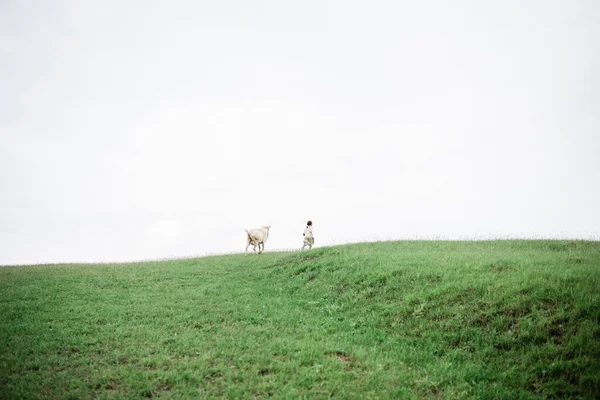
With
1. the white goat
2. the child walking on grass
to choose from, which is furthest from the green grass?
the white goat

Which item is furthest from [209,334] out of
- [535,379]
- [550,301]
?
[550,301]

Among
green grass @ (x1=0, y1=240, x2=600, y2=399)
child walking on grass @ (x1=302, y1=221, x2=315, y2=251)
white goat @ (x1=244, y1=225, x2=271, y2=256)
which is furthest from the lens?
white goat @ (x1=244, y1=225, x2=271, y2=256)

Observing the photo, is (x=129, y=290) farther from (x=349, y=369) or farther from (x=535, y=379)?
(x=535, y=379)

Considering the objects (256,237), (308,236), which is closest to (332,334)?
(308,236)

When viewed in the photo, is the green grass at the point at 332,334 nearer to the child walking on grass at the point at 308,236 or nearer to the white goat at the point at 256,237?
the child walking on grass at the point at 308,236

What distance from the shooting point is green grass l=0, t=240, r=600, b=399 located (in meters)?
8.94

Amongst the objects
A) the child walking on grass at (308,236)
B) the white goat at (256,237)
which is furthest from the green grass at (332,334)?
the white goat at (256,237)

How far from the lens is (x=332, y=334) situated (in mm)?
12500

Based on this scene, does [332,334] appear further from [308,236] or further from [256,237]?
[256,237]

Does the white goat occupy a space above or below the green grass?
above

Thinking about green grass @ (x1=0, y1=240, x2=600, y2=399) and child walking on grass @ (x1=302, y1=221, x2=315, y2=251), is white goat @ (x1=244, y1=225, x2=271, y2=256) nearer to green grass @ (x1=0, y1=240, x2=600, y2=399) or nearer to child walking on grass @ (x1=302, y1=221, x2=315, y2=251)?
child walking on grass @ (x1=302, y1=221, x2=315, y2=251)

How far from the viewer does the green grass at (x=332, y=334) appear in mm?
8938

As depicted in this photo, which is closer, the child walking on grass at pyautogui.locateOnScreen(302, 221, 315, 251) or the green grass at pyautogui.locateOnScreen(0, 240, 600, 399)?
the green grass at pyautogui.locateOnScreen(0, 240, 600, 399)

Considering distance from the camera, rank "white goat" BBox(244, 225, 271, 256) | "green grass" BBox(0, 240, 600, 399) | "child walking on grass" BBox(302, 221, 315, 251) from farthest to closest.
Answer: "white goat" BBox(244, 225, 271, 256) < "child walking on grass" BBox(302, 221, 315, 251) < "green grass" BBox(0, 240, 600, 399)
